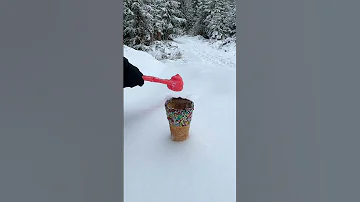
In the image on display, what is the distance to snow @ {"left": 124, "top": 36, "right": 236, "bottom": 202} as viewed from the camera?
45.8 inches

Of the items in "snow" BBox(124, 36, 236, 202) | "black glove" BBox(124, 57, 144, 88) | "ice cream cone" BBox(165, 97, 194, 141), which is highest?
"black glove" BBox(124, 57, 144, 88)

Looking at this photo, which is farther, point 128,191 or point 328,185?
point 128,191

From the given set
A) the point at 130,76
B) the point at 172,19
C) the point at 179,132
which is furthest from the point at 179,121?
the point at 172,19

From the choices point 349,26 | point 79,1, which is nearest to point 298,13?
point 349,26

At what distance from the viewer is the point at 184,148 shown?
1.44m

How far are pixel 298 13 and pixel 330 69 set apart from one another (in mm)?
100

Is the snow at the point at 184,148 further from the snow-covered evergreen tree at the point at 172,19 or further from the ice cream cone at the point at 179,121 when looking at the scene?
the snow-covered evergreen tree at the point at 172,19

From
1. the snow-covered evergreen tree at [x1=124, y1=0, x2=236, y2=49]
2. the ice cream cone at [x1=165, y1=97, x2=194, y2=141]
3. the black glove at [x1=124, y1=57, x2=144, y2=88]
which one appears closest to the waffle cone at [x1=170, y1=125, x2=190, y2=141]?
the ice cream cone at [x1=165, y1=97, x2=194, y2=141]

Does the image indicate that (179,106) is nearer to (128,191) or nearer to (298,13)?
(128,191)

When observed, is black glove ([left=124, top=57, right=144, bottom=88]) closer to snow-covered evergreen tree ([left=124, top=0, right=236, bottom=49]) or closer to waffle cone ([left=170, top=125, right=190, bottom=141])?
waffle cone ([left=170, top=125, right=190, bottom=141])

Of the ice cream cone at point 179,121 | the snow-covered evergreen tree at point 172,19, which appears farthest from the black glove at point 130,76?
the snow-covered evergreen tree at point 172,19

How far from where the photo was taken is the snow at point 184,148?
116 cm

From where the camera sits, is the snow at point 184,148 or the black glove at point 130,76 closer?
the snow at point 184,148

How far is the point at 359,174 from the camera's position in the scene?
14.1 inches
